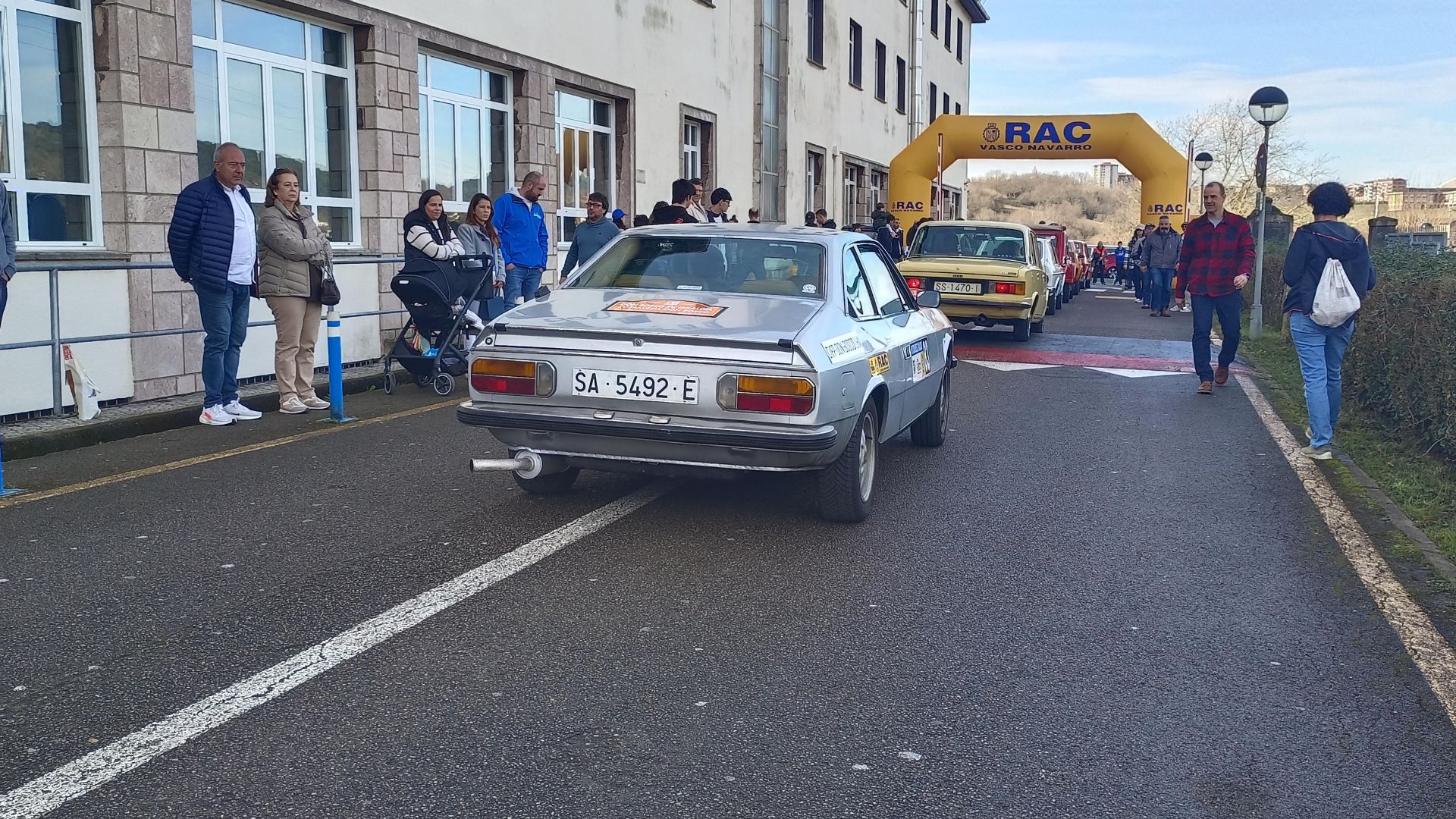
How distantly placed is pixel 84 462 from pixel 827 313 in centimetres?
474

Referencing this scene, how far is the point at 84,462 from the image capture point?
7.75m

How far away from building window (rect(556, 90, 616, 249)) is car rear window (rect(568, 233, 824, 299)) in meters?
10.8

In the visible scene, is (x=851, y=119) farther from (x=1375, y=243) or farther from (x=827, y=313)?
(x=827, y=313)

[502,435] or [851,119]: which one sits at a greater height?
[851,119]

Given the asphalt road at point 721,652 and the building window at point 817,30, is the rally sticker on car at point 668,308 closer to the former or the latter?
the asphalt road at point 721,652

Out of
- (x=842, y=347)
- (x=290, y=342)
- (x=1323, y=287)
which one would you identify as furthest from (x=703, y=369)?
(x=290, y=342)

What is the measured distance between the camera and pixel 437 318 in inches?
425

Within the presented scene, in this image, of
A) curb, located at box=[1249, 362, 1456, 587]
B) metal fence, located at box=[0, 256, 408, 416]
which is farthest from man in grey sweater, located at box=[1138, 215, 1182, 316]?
metal fence, located at box=[0, 256, 408, 416]

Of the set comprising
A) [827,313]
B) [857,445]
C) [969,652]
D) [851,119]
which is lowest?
[969,652]

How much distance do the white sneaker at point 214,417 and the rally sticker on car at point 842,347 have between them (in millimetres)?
5304

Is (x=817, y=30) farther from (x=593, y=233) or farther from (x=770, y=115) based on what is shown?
(x=593, y=233)

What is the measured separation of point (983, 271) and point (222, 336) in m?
9.91

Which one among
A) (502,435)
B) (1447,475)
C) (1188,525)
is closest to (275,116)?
(502,435)

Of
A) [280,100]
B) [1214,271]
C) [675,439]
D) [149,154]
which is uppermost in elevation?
[280,100]
